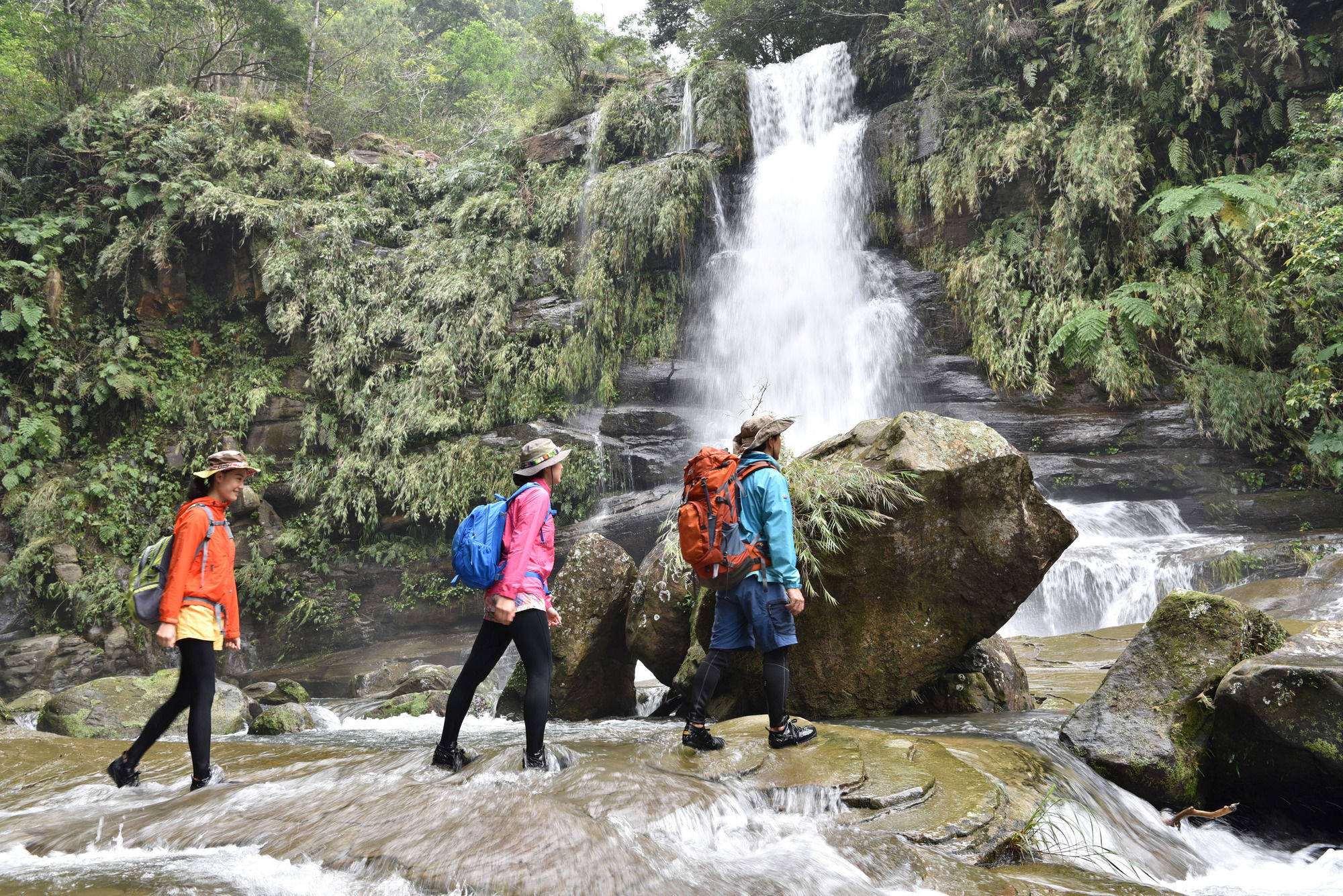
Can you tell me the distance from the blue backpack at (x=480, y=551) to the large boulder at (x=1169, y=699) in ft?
11.0

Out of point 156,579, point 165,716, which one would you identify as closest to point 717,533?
point 156,579

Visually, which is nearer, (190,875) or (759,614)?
(190,875)

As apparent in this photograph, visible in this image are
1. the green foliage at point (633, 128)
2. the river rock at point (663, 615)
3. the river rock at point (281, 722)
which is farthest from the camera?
the green foliage at point (633, 128)

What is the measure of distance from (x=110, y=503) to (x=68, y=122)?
9.16 m

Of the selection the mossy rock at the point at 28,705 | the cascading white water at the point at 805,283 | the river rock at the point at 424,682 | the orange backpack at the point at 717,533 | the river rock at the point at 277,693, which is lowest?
the river rock at the point at 277,693

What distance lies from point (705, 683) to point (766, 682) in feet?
1.17

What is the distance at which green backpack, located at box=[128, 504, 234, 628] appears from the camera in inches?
151

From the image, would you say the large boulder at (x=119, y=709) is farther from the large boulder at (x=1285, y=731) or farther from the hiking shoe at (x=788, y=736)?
the large boulder at (x=1285, y=731)

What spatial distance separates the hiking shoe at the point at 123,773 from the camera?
156 inches

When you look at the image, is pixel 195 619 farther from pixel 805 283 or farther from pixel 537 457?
pixel 805 283

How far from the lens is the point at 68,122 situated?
16.0 metres

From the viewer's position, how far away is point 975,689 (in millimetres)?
5559

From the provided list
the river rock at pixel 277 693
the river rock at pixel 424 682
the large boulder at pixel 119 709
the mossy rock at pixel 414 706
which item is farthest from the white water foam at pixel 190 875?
the river rock at pixel 277 693

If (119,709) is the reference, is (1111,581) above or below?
below
